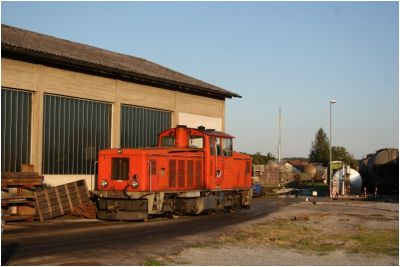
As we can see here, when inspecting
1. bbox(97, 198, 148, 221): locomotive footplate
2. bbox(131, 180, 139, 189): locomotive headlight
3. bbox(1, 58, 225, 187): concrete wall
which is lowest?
bbox(97, 198, 148, 221): locomotive footplate

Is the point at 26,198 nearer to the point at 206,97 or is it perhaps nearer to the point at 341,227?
the point at 341,227

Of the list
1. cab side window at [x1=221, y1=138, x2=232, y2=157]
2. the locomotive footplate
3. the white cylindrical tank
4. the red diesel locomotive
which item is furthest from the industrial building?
the white cylindrical tank

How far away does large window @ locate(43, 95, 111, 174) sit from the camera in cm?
2161

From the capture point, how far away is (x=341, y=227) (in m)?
18.0

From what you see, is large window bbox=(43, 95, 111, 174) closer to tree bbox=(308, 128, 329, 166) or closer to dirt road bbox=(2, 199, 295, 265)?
dirt road bbox=(2, 199, 295, 265)

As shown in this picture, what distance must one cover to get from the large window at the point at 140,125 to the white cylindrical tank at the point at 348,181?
18.8 metres

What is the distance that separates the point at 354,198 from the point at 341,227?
2016 cm

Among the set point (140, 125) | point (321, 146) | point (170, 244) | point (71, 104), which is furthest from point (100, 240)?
point (321, 146)

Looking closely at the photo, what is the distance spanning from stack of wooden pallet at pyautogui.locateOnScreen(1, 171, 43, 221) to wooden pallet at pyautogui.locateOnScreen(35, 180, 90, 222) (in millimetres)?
328

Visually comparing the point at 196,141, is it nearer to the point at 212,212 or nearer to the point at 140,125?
the point at 212,212

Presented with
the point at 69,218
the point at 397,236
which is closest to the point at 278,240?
the point at 397,236

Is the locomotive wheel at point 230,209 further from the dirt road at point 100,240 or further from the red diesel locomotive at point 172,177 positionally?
the dirt road at point 100,240

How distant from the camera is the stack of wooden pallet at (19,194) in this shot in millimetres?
17875

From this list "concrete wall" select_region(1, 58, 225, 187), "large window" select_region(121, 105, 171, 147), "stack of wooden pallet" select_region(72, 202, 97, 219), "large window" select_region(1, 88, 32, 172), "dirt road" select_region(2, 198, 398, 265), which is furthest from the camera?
"large window" select_region(121, 105, 171, 147)
